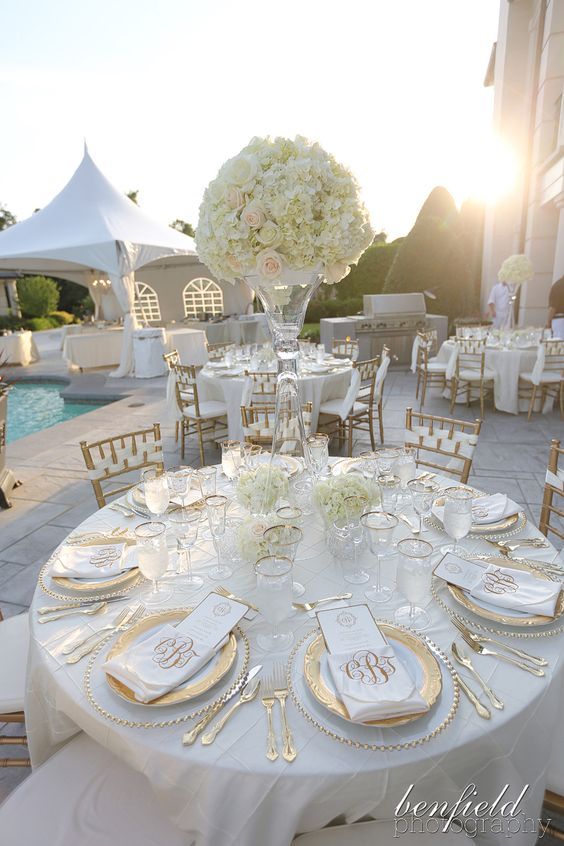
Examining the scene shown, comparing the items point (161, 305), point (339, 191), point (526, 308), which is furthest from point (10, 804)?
point (161, 305)

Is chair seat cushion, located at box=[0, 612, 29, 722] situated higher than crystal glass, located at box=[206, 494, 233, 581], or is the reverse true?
crystal glass, located at box=[206, 494, 233, 581]

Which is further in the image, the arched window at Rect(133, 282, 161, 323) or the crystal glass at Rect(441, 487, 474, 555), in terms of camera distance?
the arched window at Rect(133, 282, 161, 323)

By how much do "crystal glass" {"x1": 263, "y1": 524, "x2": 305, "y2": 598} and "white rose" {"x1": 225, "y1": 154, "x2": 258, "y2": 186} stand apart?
3.75 feet

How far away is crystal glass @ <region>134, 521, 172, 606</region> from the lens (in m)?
1.32

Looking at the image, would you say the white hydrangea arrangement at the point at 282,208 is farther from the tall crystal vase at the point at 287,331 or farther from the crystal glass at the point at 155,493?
the crystal glass at the point at 155,493

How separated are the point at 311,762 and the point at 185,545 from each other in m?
0.83

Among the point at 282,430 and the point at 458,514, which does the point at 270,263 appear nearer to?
the point at 282,430

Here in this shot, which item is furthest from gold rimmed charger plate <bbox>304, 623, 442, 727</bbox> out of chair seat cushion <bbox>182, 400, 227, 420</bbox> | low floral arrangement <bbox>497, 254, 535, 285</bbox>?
low floral arrangement <bbox>497, 254, 535, 285</bbox>

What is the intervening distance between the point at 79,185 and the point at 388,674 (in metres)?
12.5

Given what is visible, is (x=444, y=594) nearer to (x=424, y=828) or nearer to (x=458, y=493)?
(x=458, y=493)

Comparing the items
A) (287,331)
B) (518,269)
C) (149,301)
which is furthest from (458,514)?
(149,301)

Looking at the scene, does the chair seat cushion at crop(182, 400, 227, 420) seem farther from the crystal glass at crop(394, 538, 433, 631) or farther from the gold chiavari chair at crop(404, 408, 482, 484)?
the crystal glass at crop(394, 538, 433, 631)

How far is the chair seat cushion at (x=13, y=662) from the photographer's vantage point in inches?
59.7

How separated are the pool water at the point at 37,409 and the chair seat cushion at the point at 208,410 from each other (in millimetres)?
3869
